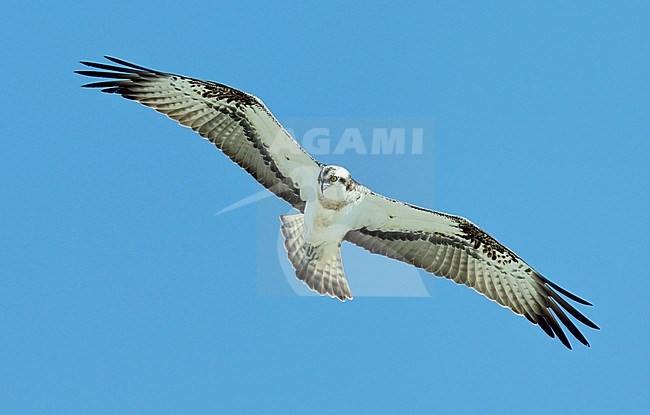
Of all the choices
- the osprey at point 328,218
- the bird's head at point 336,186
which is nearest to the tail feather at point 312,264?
the osprey at point 328,218

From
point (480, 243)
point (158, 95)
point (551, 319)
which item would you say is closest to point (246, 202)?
point (158, 95)

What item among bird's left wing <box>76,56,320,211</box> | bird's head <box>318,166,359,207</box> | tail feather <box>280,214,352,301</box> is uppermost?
bird's left wing <box>76,56,320,211</box>

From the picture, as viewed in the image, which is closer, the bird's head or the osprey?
the bird's head

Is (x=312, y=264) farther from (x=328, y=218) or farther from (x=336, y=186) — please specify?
(x=336, y=186)

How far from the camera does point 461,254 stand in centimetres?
1501

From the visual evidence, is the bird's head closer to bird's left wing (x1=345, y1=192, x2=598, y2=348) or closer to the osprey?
the osprey

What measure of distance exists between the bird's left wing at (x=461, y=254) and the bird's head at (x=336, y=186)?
2.15ft

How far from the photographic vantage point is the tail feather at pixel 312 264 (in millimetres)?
14781

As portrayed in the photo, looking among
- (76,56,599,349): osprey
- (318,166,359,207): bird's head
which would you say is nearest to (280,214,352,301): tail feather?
(76,56,599,349): osprey

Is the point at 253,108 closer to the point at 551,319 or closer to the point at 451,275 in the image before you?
the point at 451,275

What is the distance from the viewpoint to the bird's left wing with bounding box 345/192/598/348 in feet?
48.3

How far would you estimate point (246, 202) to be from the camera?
50.9 feet

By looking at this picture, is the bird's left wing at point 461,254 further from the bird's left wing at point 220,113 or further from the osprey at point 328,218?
the bird's left wing at point 220,113

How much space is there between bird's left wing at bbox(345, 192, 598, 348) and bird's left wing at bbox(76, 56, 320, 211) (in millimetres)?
1007
